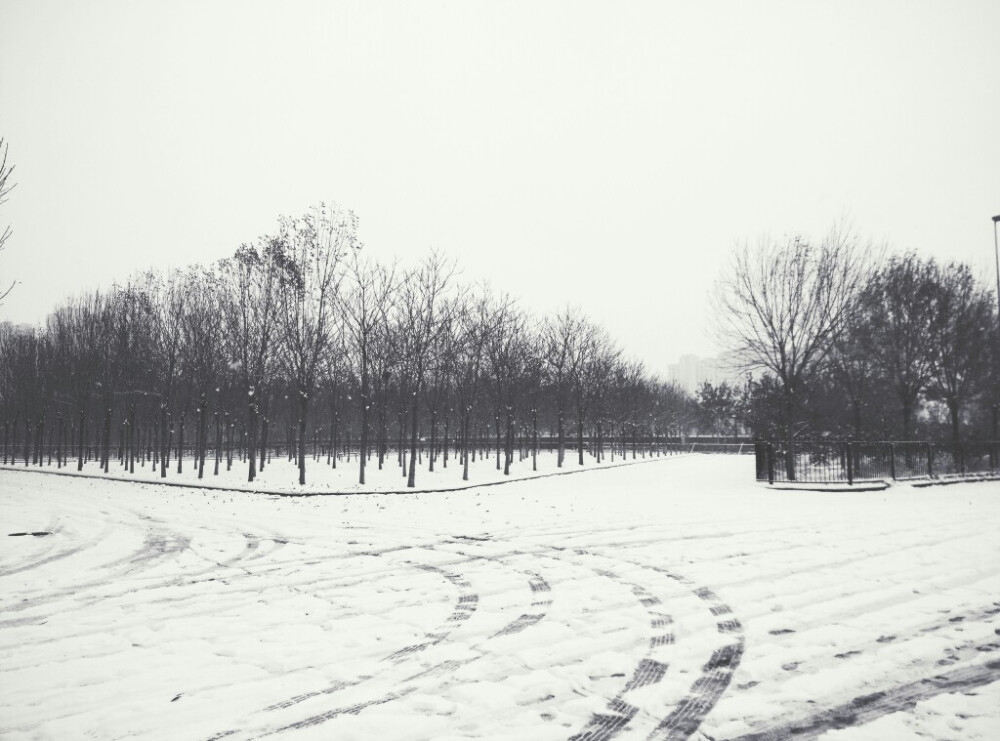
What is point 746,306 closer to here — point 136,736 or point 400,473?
point 400,473

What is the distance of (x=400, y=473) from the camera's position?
3347 centimetres

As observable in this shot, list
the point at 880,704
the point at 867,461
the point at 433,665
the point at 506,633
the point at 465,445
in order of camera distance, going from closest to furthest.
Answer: the point at 880,704 → the point at 433,665 → the point at 506,633 → the point at 867,461 → the point at 465,445

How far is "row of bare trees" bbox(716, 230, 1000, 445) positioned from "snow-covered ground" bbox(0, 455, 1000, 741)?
14940mm

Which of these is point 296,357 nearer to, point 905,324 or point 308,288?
point 308,288

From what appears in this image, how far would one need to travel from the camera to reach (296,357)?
1064 inches

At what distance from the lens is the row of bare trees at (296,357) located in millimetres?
27922

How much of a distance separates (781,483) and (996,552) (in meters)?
14.8

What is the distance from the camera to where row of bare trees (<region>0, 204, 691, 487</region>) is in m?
27.9

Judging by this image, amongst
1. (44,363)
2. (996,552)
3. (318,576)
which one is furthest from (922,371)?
(44,363)


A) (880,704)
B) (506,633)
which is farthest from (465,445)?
(880,704)

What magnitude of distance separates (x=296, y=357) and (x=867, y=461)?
81.2 feet

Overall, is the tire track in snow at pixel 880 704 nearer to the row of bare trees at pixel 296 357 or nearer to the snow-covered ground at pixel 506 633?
the snow-covered ground at pixel 506 633

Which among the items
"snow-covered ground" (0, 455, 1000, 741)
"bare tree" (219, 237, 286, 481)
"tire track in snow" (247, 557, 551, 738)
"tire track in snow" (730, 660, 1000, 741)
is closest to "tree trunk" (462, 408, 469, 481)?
"bare tree" (219, 237, 286, 481)

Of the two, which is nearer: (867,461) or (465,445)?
(867,461)
